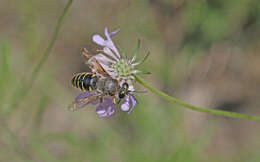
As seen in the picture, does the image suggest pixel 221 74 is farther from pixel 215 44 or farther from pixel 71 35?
Answer: pixel 71 35

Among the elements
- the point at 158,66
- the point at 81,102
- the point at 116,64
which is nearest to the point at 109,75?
the point at 116,64

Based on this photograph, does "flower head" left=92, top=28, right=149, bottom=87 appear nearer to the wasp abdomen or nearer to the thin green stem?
the wasp abdomen

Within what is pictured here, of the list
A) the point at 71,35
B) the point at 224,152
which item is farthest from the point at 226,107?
the point at 71,35

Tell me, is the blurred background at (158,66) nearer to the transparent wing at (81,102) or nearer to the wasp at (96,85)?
the wasp at (96,85)

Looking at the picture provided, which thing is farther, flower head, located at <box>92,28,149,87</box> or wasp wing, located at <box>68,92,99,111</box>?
flower head, located at <box>92,28,149,87</box>

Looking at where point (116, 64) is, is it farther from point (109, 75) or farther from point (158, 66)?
point (158, 66)

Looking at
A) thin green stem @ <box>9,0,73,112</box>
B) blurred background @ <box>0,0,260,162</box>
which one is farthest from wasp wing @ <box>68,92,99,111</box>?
blurred background @ <box>0,0,260,162</box>
